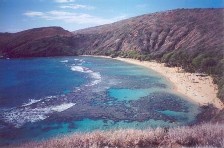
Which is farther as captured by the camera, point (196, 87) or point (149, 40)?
point (149, 40)

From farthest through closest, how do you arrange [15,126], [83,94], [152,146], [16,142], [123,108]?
[83,94]
[123,108]
[15,126]
[16,142]
[152,146]

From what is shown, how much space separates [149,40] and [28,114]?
4946 cm

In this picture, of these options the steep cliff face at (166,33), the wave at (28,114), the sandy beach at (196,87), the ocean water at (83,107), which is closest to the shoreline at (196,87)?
the sandy beach at (196,87)

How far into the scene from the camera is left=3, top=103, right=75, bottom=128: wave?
16.8 m

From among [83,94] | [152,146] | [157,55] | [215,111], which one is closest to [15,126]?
[83,94]

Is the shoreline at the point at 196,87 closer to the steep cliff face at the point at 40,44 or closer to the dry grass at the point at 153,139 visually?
the dry grass at the point at 153,139

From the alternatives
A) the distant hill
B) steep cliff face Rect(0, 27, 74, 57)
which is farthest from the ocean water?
steep cliff face Rect(0, 27, 74, 57)

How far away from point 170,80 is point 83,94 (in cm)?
1077

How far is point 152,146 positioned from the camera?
25.0ft

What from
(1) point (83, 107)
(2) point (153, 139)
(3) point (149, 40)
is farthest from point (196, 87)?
(3) point (149, 40)

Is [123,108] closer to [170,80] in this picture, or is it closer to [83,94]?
[83,94]

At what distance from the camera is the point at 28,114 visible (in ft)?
59.0

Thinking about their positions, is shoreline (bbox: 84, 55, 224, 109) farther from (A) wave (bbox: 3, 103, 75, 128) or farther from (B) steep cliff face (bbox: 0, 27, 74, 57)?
(B) steep cliff face (bbox: 0, 27, 74, 57)

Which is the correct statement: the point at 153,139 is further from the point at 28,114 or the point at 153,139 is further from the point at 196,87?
the point at 196,87
